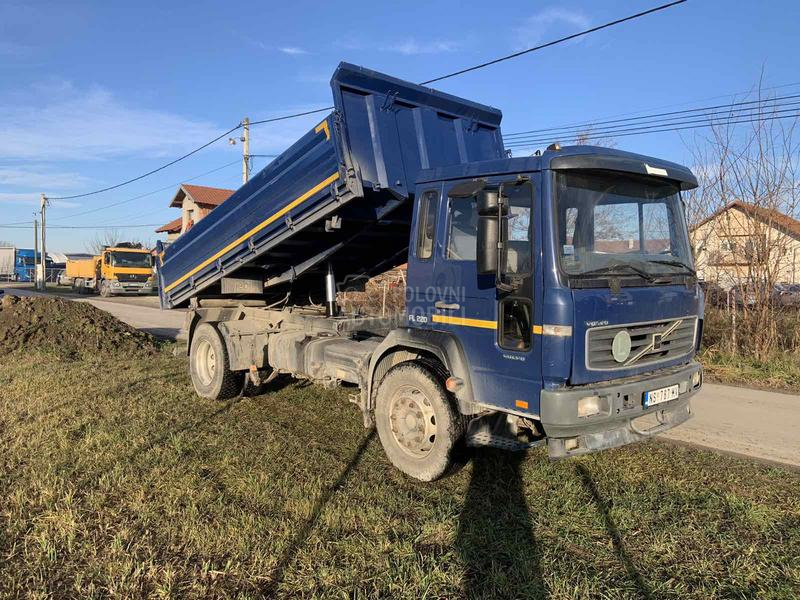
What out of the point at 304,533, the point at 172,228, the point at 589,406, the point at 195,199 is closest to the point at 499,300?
the point at 589,406

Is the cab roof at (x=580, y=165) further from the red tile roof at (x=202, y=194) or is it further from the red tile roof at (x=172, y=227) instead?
the red tile roof at (x=172, y=227)

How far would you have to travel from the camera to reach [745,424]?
648cm

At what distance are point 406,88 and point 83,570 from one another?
15.5 ft

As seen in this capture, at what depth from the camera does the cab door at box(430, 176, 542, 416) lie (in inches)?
154

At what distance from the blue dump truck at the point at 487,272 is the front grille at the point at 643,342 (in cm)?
1

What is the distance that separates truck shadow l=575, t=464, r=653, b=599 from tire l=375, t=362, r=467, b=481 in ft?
3.56

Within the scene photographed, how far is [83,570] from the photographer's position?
130 inches

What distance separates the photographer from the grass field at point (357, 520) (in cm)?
323

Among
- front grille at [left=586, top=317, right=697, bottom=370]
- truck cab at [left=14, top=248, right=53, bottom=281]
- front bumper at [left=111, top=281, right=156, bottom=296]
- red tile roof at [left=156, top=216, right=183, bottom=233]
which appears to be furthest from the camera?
truck cab at [left=14, top=248, right=53, bottom=281]

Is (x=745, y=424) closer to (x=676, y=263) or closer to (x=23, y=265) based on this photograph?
(x=676, y=263)

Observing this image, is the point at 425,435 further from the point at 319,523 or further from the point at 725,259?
the point at 725,259

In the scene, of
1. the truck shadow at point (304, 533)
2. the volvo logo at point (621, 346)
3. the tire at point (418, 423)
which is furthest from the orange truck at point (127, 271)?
the volvo logo at point (621, 346)

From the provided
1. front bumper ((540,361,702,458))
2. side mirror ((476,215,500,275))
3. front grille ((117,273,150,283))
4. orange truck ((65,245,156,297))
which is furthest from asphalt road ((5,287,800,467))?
front grille ((117,273,150,283))

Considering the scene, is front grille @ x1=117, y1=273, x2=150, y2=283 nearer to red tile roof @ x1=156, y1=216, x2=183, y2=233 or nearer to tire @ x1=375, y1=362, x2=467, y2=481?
red tile roof @ x1=156, y1=216, x2=183, y2=233
